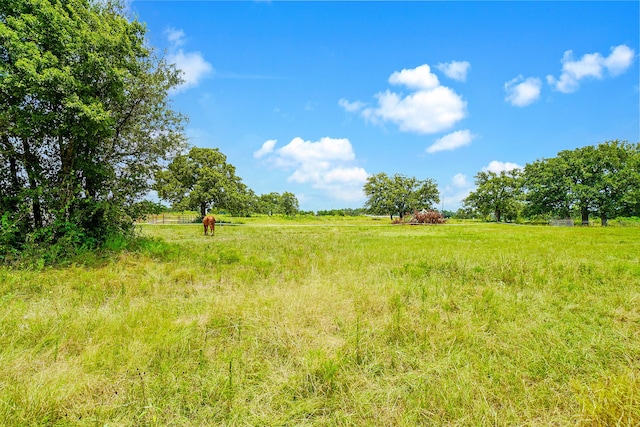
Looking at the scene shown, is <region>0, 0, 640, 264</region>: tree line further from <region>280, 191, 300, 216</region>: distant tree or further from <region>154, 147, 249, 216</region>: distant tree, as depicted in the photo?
<region>280, 191, 300, 216</region>: distant tree

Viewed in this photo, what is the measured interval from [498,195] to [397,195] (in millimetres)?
22522

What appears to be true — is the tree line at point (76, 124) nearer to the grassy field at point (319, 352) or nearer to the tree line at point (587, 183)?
the grassy field at point (319, 352)

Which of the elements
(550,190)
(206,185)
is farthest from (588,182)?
(206,185)

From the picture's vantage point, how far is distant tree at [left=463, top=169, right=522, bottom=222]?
67688 mm

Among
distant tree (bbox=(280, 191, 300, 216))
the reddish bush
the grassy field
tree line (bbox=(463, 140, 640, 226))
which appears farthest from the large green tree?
distant tree (bbox=(280, 191, 300, 216))

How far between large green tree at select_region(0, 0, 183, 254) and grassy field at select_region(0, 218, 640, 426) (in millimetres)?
3693

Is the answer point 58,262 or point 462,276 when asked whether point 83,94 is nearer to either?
point 58,262

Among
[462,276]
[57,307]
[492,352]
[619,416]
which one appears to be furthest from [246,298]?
[462,276]

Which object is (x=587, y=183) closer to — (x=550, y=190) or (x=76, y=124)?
(x=550, y=190)

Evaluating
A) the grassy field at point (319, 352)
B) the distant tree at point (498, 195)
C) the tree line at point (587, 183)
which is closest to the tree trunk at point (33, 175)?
the grassy field at point (319, 352)

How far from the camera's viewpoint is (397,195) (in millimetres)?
74562

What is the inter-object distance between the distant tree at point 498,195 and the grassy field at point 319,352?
69.9 m

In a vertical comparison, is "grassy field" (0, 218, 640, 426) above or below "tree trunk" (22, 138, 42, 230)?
below

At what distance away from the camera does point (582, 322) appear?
16.1 ft
